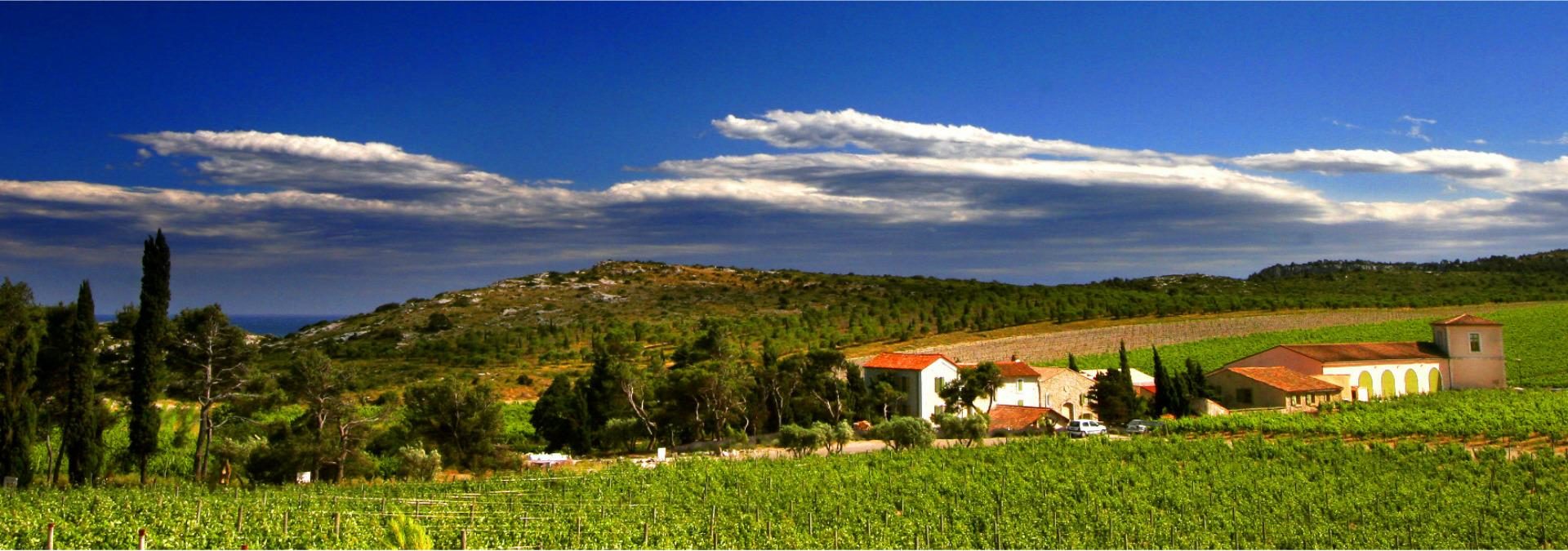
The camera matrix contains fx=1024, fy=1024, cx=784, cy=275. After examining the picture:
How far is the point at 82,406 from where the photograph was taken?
100 feet

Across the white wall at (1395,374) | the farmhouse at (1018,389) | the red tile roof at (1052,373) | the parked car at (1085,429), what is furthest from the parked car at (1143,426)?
the white wall at (1395,374)

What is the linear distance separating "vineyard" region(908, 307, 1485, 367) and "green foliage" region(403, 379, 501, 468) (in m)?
38.5

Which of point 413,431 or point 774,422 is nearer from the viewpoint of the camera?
point 413,431

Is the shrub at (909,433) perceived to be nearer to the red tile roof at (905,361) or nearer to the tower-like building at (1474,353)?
the red tile roof at (905,361)

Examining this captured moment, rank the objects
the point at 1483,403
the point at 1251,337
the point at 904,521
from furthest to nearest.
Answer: the point at 1251,337 < the point at 1483,403 < the point at 904,521

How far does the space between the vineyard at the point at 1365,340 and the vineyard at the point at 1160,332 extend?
15 centimetres

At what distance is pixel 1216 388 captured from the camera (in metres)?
52.4

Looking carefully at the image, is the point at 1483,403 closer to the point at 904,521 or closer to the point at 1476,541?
the point at 1476,541

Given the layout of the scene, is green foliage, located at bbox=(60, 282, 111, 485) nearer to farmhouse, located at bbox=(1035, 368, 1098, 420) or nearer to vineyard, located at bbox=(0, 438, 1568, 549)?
vineyard, located at bbox=(0, 438, 1568, 549)

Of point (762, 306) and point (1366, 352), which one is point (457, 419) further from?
point (762, 306)

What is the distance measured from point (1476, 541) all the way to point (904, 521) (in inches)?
510

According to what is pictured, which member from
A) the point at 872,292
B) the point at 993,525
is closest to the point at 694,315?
the point at 872,292

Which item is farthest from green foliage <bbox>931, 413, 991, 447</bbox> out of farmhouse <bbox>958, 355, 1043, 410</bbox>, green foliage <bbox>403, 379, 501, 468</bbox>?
green foliage <bbox>403, 379, 501, 468</bbox>

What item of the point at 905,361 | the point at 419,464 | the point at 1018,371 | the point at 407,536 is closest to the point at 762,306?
the point at 905,361
